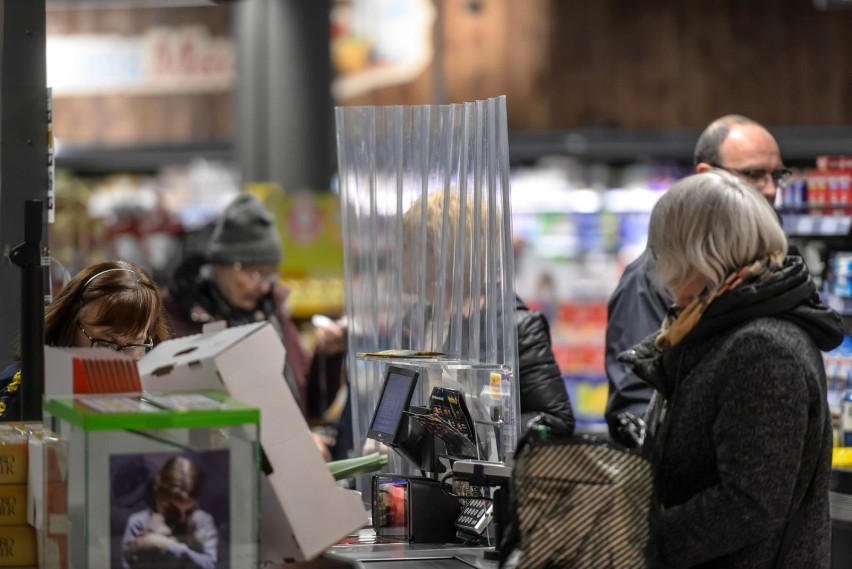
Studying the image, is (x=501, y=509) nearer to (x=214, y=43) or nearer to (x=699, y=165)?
(x=699, y=165)

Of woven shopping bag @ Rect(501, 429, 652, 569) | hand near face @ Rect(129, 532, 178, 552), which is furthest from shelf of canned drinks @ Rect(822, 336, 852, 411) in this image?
hand near face @ Rect(129, 532, 178, 552)

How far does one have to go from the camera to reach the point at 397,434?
300cm

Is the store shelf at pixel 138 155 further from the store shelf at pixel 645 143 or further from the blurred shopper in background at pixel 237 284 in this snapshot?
the blurred shopper in background at pixel 237 284

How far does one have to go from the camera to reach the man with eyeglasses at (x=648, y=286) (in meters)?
3.87

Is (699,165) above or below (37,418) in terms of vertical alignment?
above

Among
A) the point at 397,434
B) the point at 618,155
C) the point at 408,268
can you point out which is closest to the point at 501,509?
the point at 397,434

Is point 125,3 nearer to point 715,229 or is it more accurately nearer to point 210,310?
point 210,310

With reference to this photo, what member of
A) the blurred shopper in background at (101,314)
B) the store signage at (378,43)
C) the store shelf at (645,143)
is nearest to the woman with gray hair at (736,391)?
the blurred shopper in background at (101,314)

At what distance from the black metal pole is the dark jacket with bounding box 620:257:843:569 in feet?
3.98

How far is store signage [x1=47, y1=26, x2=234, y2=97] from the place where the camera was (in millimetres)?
7840

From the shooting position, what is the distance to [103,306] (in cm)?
304

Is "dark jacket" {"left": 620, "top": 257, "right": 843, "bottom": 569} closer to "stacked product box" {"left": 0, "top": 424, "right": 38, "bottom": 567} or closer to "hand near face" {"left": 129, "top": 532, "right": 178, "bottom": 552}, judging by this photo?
"hand near face" {"left": 129, "top": 532, "right": 178, "bottom": 552}

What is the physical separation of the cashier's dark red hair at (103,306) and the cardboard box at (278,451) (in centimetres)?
81

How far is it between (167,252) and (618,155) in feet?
8.76
